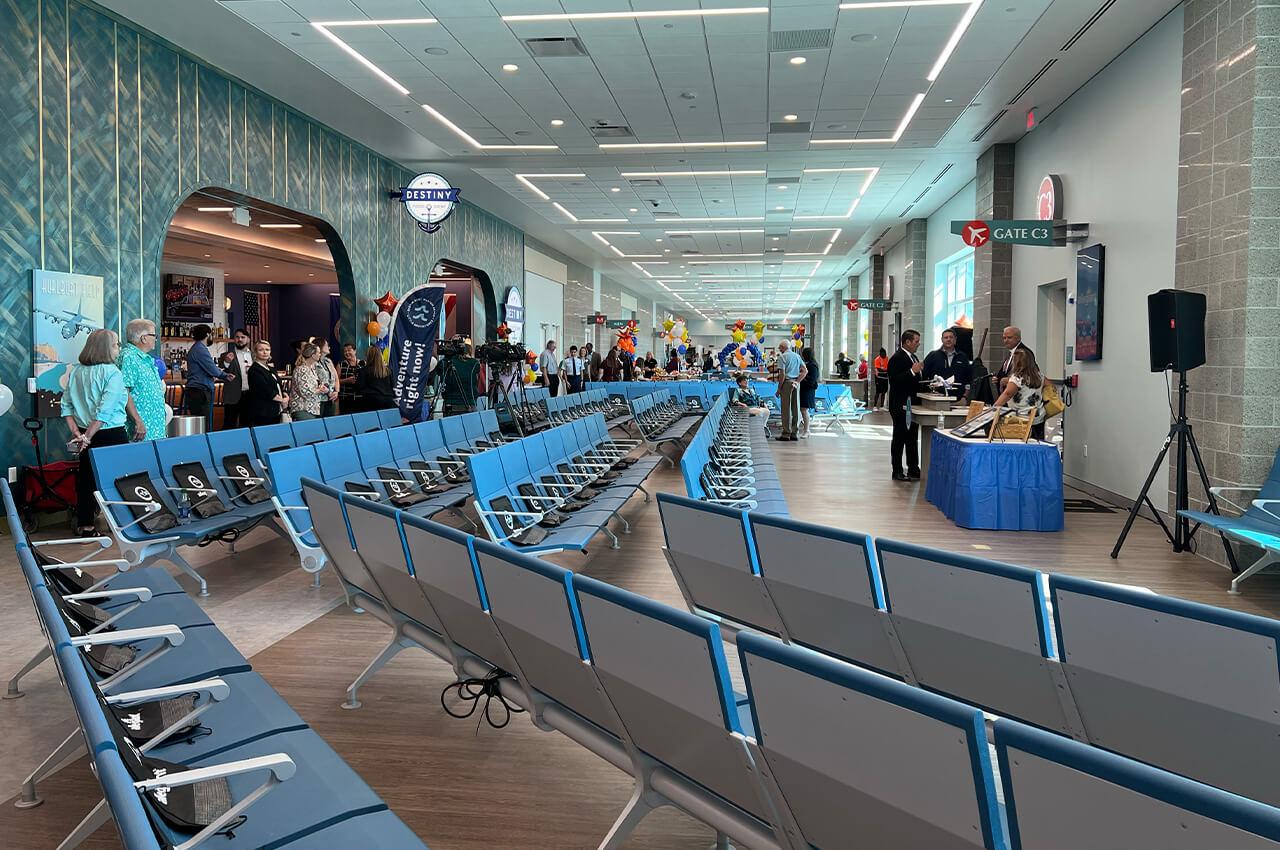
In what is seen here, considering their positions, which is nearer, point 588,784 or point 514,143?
point 588,784

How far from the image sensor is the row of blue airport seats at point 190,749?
158cm

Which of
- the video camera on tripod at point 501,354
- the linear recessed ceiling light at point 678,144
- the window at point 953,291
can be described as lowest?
the video camera on tripod at point 501,354

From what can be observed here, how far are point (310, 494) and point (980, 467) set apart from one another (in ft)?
18.0

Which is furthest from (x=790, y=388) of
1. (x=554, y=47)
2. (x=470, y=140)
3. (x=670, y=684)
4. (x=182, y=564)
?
(x=670, y=684)

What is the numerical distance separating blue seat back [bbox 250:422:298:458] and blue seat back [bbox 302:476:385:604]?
277cm

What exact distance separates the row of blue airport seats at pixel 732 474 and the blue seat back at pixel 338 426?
332 centimetres

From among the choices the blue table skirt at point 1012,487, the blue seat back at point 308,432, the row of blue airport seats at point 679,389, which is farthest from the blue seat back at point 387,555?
the row of blue airport seats at point 679,389

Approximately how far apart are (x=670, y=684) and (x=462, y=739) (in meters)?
1.52

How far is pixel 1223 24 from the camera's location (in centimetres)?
637

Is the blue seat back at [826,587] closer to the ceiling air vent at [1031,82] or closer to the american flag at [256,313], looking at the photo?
the ceiling air vent at [1031,82]

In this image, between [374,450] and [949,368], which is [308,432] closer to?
[374,450]

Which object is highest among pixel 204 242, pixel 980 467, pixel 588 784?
pixel 204 242

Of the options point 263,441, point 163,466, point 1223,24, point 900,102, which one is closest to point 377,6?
point 263,441

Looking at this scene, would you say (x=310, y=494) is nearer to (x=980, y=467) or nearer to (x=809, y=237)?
(x=980, y=467)
